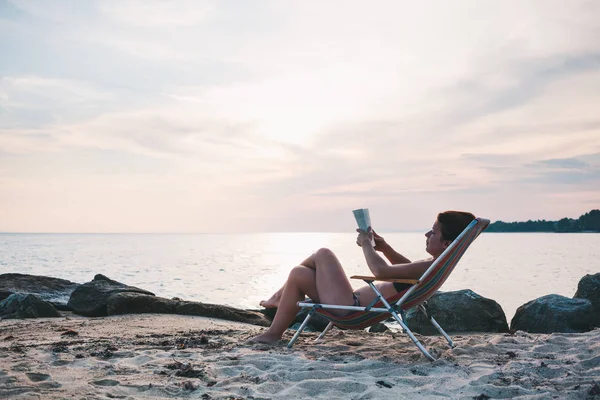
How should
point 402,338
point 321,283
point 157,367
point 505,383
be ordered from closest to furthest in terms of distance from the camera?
point 505,383 < point 157,367 < point 321,283 < point 402,338

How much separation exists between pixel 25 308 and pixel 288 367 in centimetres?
470

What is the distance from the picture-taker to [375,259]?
4.60 meters

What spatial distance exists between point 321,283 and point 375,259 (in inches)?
24.4

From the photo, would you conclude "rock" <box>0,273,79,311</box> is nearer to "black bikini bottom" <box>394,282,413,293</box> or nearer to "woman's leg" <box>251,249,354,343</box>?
"woman's leg" <box>251,249,354,343</box>

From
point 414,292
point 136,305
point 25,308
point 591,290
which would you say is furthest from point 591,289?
point 25,308

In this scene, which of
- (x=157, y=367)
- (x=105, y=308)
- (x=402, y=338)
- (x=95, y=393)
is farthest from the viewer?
(x=105, y=308)

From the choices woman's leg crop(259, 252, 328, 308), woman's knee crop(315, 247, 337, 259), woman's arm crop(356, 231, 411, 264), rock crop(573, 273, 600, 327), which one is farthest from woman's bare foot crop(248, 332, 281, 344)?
rock crop(573, 273, 600, 327)

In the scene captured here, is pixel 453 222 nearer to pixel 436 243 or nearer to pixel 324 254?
pixel 436 243

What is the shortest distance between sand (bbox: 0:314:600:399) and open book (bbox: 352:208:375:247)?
3.75 ft

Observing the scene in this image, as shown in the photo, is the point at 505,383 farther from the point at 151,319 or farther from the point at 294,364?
the point at 151,319

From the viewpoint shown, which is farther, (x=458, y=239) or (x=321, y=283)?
(x=321, y=283)

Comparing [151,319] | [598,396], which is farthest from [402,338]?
[151,319]

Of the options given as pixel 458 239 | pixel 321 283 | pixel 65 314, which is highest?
pixel 458 239

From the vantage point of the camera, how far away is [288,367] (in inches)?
161
